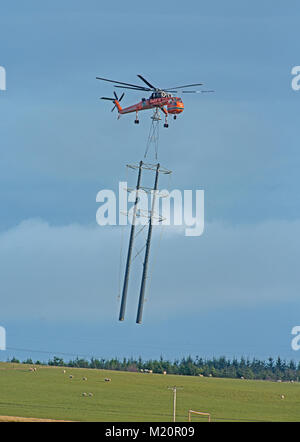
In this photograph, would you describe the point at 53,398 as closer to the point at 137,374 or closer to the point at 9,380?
the point at 9,380

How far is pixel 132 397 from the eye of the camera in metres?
130

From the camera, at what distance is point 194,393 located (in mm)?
135000

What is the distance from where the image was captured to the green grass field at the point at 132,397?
11381 centimetres

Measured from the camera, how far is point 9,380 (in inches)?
5561

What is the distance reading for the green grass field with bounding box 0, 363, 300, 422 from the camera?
113812 millimetres

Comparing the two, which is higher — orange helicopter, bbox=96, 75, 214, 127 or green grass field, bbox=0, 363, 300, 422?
orange helicopter, bbox=96, 75, 214, 127

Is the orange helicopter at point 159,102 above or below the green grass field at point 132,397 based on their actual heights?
above
